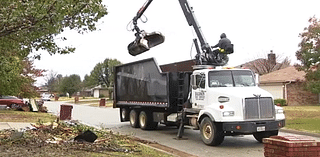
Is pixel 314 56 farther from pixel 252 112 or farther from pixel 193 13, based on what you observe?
pixel 252 112

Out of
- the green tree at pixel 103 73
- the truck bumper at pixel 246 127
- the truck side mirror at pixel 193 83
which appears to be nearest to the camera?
the truck bumper at pixel 246 127

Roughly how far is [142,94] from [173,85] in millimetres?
2291

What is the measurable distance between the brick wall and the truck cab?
2668 centimetres

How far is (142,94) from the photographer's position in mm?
15883

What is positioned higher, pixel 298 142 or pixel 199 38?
pixel 199 38

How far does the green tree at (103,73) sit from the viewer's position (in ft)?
288

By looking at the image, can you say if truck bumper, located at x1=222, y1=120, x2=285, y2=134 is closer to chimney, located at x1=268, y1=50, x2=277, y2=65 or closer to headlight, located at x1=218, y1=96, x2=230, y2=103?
headlight, located at x1=218, y1=96, x2=230, y2=103

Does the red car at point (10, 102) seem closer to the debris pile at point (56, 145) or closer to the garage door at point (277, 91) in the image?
the debris pile at point (56, 145)

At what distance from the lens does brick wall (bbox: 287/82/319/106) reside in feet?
122

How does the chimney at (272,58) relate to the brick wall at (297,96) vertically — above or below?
above

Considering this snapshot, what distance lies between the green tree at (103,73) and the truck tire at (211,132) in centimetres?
7570

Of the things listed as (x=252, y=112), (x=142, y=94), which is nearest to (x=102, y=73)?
(x=142, y=94)

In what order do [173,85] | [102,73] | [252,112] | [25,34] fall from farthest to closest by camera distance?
1. [102,73]
2. [173,85]
3. [252,112]
4. [25,34]

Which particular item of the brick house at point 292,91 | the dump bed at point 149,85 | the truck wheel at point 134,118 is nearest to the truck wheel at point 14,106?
the dump bed at point 149,85
